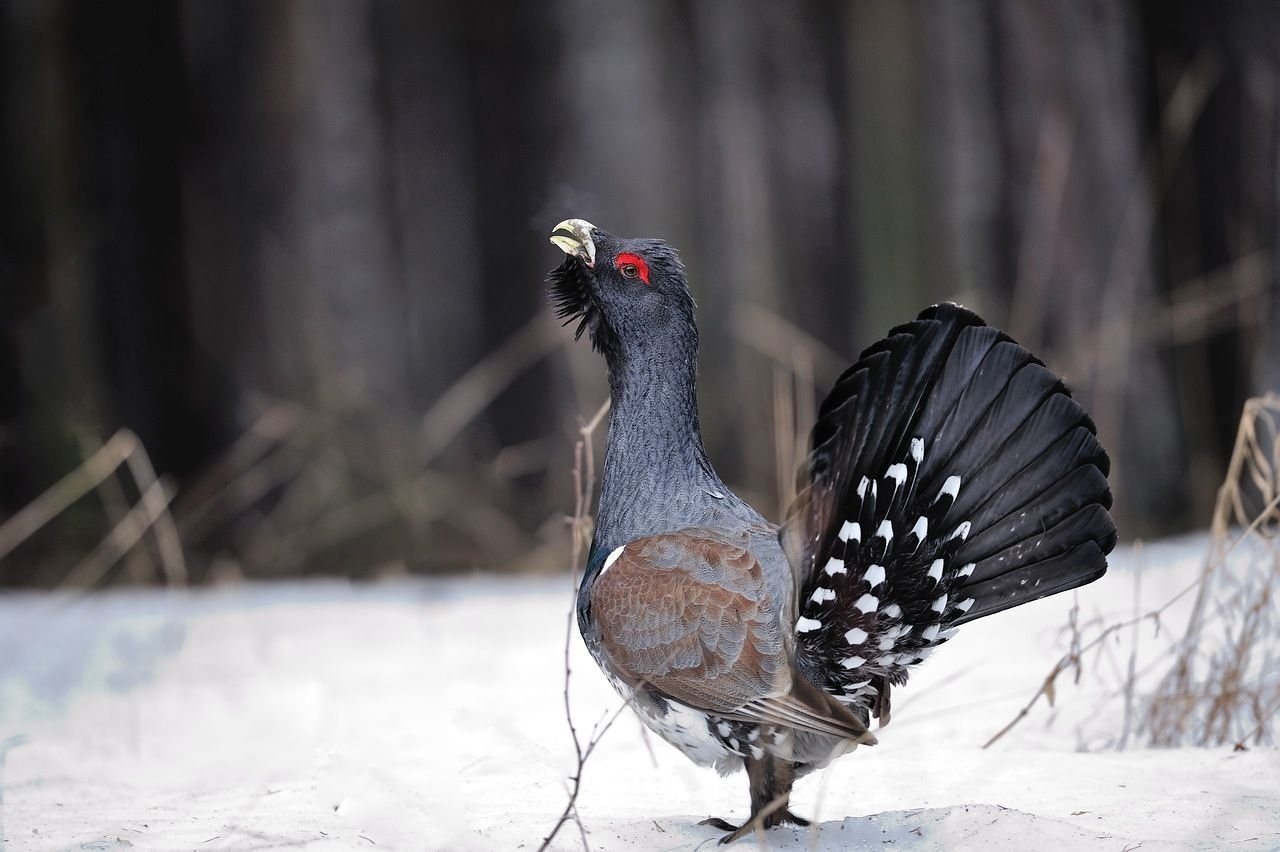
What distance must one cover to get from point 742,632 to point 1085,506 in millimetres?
716

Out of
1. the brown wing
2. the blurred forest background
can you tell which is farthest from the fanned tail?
the blurred forest background

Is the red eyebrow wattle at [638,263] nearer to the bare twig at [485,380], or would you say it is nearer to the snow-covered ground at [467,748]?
the snow-covered ground at [467,748]

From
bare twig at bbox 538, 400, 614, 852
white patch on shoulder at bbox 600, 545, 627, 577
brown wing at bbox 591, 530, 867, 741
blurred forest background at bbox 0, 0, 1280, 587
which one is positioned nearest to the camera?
bare twig at bbox 538, 400, 614, 852

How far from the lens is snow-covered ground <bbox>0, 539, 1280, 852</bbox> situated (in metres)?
2.15

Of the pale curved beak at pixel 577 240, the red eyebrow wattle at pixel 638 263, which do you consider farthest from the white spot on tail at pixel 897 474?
the pale curved beak at pixel 577 240

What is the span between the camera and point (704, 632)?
2.18m

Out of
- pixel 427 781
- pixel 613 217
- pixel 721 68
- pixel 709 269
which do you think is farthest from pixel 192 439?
pixel 427 781

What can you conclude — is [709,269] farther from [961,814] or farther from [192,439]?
[961,814]

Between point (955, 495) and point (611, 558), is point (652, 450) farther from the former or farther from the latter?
point (955, 495)

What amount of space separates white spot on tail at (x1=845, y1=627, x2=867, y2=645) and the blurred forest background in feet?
10.9

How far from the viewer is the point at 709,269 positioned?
21.1ft

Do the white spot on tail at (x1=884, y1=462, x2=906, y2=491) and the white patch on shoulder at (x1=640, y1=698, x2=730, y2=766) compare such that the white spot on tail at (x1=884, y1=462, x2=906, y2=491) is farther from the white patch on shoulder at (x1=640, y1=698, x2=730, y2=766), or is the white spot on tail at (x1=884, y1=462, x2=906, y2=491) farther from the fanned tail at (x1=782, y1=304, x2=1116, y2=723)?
the white patch on shoulder at (x1=640, y1=698, x2=730, y2=766)

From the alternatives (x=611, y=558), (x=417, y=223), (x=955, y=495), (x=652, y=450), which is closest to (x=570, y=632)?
(x=611, y=558)

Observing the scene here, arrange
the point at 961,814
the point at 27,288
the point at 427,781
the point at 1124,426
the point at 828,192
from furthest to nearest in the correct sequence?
the point at 828,192
the point at 27,288
the point at 1124,426
the point at 427,781
the point at 961,814
